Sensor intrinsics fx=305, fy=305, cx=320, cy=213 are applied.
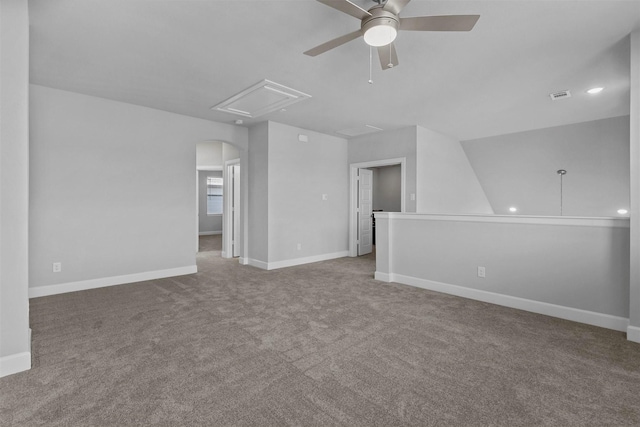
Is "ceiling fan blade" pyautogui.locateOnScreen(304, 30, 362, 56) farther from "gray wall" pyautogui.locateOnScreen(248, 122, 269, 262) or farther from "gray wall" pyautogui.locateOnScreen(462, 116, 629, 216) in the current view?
"gray wall" pyautogui.locateOnScreen(462, 116, 629, 216)

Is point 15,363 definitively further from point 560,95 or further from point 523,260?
point 560,95

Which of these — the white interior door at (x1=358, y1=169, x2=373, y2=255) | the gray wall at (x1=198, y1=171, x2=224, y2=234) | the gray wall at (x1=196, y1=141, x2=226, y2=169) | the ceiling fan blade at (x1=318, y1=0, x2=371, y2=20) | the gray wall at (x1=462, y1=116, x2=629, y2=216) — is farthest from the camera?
the gray wall at (x1=198, y1=171, x2=224, y2=234)

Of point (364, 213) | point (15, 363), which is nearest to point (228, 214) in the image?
point (364, 213)

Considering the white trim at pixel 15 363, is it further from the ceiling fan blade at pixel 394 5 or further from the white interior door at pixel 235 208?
the white interior door at pixel 235 208

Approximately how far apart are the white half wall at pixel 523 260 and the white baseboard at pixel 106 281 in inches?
134

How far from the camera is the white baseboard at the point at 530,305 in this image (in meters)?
2.95

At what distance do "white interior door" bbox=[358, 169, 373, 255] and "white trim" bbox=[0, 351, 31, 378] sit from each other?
592 centimetres

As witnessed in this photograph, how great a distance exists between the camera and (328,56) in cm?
318

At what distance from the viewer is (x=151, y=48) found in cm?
300

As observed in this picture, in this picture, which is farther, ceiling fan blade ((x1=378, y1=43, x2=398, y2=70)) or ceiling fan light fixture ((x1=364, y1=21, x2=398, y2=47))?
ceiling fan blade ((x1=378, y1=43, x2=398, y2=70))

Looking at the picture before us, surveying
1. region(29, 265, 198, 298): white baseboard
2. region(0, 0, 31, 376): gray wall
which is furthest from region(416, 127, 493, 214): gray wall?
region(0, 0, 31, 376): gray wall

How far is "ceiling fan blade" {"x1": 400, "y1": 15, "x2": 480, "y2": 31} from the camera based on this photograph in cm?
198

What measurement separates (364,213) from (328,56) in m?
4.67

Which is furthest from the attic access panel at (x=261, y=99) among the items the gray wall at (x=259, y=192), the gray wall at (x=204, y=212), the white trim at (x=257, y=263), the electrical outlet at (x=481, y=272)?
the gray wall at (x=204, y=212)
